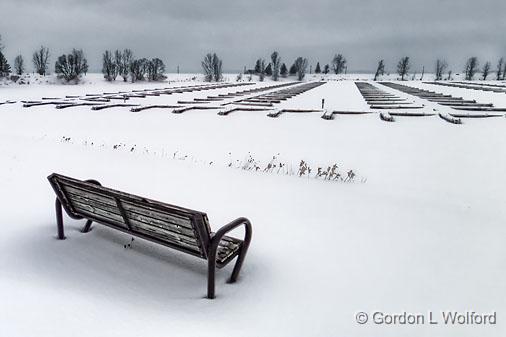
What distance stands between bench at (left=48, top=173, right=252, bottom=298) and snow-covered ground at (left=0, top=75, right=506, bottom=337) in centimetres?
34

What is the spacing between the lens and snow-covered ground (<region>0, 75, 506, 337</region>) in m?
3.17

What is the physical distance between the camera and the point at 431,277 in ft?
13.0

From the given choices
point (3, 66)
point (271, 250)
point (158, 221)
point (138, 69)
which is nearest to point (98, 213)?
point (158, 221)

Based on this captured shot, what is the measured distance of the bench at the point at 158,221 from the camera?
323 cm

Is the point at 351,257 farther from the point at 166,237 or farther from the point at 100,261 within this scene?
the point at 100,261

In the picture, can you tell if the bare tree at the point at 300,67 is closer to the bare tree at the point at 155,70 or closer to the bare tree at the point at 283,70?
the bare tree at the point at 283,70

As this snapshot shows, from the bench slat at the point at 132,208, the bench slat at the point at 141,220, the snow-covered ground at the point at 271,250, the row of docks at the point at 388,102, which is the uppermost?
the row of docks at the point at 388,102

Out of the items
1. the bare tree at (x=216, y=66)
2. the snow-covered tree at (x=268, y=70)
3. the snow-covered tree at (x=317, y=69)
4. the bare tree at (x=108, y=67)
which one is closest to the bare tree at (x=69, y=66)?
the bare tree at (x=108, y=67)

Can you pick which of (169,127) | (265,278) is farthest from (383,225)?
(169,127)

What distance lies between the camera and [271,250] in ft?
14.7

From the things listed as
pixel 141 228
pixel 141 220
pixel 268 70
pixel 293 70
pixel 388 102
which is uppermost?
pixel 293 70

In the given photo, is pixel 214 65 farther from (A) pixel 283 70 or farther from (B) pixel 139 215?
(B) pixel 139 215

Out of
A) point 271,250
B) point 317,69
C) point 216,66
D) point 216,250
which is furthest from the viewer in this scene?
point 317,69

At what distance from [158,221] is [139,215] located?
267 mm
